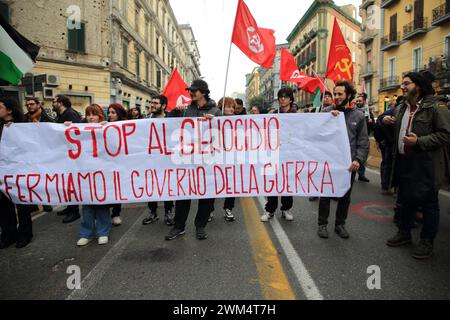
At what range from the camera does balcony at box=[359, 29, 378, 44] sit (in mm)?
28934

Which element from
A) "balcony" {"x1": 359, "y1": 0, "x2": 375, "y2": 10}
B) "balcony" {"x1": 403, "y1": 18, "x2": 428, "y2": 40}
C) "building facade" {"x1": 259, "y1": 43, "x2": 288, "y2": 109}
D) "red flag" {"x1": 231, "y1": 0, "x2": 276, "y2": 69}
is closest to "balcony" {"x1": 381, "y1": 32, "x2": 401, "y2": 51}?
"balcony" {"x1": 403, "y1": 18, "x2": 428, "y2": 40}

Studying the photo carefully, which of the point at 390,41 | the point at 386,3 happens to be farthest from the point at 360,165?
the point at 386,3

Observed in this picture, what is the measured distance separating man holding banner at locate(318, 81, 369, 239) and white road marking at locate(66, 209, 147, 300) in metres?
2.43

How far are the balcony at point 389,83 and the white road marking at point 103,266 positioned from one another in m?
26.4

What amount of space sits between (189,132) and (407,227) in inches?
112

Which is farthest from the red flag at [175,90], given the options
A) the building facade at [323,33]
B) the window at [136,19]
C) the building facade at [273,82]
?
the building facade at [273,82]

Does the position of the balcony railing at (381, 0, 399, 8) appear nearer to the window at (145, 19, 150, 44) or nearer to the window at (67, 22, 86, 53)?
the window at (145, 19, 150, 44)

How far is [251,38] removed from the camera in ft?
17.3

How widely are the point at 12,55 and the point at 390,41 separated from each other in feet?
94.9

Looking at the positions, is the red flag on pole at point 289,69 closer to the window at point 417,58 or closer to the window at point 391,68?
the window at point 417,58

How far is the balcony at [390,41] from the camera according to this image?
24886 mm

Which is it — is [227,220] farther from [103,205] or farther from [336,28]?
[336,28]

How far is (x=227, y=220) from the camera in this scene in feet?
15.0
